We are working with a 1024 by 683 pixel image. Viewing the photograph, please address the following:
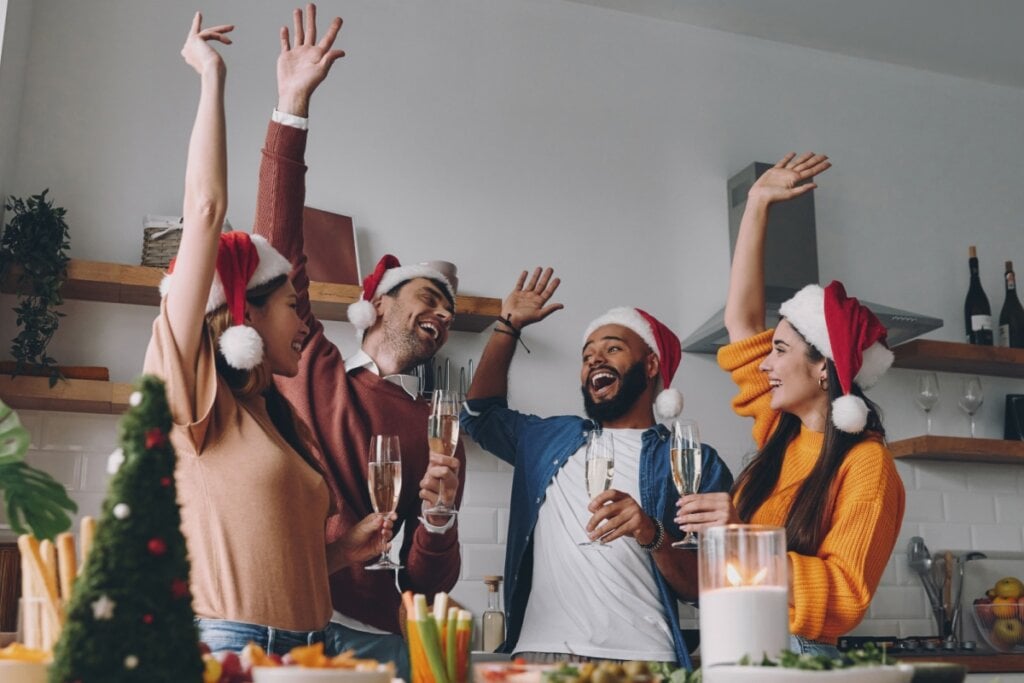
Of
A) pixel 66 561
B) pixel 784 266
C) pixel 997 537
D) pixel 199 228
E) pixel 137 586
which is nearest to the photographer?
pixel 137 586

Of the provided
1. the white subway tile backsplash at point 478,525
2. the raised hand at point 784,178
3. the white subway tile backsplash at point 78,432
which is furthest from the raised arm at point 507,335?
the white subway tile backsplash at point 78,432

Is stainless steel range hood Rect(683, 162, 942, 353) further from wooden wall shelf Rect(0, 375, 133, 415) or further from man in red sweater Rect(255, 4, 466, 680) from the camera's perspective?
wooden wall shelf Rect(0, 375, 133, 415)

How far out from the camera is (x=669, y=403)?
3.14 metres

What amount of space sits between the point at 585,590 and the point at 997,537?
2.29 meters

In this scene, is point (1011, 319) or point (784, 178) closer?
point (784, 178)

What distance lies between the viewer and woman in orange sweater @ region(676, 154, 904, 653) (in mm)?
2328

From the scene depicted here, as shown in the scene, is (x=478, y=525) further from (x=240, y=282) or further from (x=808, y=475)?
(x=240, y=282)

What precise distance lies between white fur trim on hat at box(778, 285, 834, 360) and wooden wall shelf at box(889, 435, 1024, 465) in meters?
1.39

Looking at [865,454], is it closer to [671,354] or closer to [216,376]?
[671,354]

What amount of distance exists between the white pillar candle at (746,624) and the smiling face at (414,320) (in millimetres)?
1680

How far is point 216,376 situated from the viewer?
1.79m

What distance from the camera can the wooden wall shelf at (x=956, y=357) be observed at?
404 centimetres

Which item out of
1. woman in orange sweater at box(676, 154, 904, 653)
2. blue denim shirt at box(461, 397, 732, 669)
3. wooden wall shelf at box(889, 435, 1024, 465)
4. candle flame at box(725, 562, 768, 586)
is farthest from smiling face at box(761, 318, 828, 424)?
candle flame at box(725, 562, 768, 586)

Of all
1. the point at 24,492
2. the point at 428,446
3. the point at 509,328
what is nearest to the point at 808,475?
the point at 428,446
